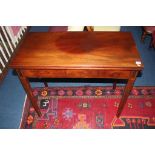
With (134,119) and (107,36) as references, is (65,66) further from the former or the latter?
(134,119)

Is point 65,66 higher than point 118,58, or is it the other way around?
point 118,58

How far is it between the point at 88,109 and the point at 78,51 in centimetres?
104

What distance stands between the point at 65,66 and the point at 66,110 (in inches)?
41.8

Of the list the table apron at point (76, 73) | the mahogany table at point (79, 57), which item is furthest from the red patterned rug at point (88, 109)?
the table apron at point (76, 73)

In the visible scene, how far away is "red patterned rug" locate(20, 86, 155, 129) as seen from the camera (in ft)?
8.23

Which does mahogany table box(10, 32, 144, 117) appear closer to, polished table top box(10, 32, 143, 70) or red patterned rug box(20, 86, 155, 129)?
polished table top box(10, 32, 143, 70)

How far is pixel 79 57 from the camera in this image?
1.87 metres

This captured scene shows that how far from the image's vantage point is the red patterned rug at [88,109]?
2510 millimetres

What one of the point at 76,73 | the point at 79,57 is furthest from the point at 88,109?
the point at 79,57

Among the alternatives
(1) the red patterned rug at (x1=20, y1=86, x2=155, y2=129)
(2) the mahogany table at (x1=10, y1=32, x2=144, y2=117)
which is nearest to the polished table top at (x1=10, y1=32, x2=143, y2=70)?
(2) the mahogany table at (x1=10, y1=32, x2=144, y2=117)

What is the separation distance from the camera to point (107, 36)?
85.0 inches

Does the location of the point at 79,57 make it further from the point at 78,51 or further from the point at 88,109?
the point at 88,109
